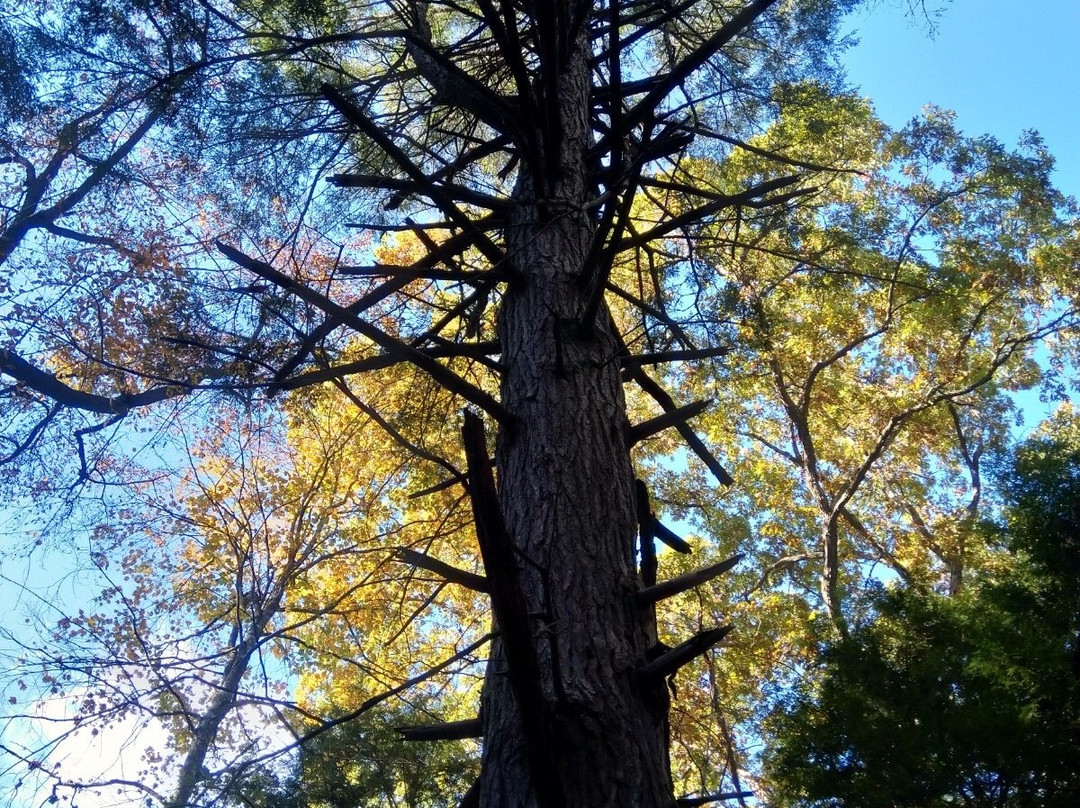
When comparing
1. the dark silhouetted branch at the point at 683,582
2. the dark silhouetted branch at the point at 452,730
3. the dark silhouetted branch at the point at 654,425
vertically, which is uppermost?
the dark silhouetted branch at the point at 654,425

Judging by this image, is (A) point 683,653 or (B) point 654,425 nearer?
(A) point 683,653

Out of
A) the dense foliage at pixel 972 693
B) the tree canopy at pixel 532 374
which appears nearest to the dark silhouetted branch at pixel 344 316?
the tree canopy at pixel 532 374

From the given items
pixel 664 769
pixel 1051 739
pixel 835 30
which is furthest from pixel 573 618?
pixel 835 30

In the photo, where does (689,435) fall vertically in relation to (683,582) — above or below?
above

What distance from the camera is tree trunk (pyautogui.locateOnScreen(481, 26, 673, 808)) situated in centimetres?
180

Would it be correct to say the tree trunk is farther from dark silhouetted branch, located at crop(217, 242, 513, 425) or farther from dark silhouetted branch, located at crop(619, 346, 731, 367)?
dark silhouetted branch, located at crop(217, 242, 513, 425)

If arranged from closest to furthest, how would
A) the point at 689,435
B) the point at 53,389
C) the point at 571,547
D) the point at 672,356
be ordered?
1. the point at 571,547
2. the point at 672,356
3. the point at 689,435
4. the point at 53,389

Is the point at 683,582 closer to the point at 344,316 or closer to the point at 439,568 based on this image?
the point at 439,568

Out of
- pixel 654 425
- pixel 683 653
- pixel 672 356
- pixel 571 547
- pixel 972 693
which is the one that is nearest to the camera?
pixel 683 653

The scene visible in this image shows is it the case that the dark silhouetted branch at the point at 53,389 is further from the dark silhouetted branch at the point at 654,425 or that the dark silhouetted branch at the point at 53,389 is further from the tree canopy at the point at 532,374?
the dark silhouetted branch at the point at 654,425

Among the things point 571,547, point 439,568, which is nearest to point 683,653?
point 571,547

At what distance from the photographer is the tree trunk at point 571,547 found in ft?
5.91

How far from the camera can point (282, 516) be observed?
8625mm

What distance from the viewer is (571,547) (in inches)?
86.7
